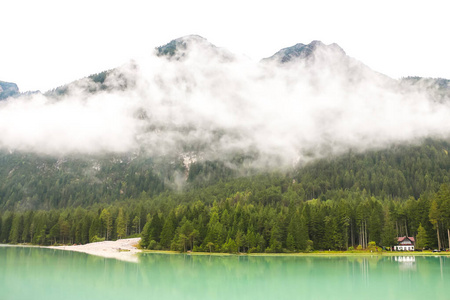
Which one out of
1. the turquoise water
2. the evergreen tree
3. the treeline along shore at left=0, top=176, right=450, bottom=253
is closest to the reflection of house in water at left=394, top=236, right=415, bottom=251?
the treeline along shore at left=0, top=176, right=450, bottom=253

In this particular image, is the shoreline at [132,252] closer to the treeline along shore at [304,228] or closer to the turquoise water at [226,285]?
the treeline along shore at [304,228]

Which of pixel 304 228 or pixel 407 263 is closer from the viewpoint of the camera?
pixel 407 263

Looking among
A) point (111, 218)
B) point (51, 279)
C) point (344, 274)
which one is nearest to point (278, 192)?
point (111, 218)

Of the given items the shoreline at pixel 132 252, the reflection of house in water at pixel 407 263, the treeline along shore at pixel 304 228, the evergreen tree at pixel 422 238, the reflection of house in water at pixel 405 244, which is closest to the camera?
the reflection of house in water at pixel 407 263

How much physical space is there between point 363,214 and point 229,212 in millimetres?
41977

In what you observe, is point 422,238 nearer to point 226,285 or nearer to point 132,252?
point 226,285

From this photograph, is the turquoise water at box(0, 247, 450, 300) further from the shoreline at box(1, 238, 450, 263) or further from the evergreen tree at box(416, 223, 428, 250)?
the evergreen tree at box(416, 223, 428, 250)

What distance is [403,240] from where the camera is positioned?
100m

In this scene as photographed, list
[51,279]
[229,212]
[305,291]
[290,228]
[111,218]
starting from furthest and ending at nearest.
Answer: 1. [111,218]
2. [229,212]
3. [290,228]
4. [51,279]
5. [305,291]

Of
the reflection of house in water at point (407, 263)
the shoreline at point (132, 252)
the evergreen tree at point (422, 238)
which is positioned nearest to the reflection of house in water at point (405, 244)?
the evergreen tree at point (422, 238)

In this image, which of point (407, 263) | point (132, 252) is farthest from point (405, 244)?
point (132, 252)

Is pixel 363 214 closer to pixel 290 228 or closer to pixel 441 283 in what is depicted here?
pixel 290 228

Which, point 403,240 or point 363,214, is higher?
point 363,214

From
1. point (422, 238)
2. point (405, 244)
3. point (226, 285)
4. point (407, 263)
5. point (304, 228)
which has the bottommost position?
point (407, 263)
